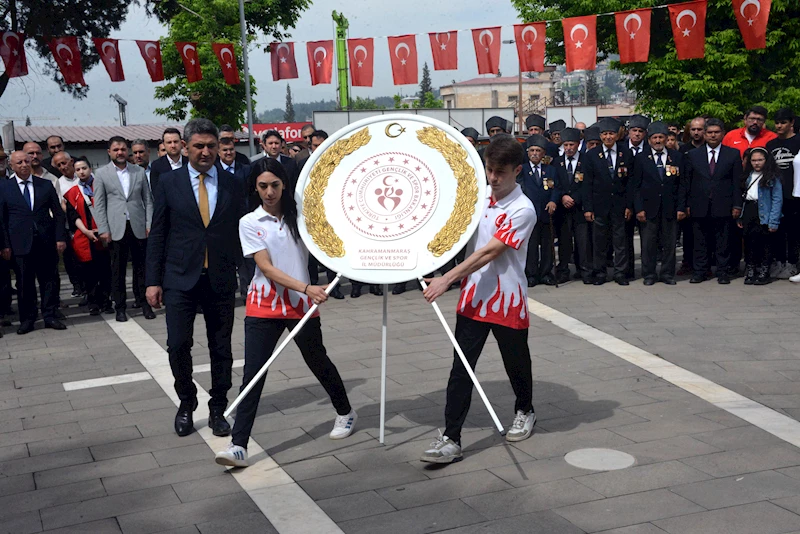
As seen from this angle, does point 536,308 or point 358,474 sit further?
point 536,308

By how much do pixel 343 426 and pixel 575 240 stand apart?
687cm

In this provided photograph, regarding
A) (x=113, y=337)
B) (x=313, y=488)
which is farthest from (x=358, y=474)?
(x=113, y=337)

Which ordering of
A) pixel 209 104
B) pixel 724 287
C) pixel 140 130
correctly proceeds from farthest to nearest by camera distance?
pixel 140 130 → pixel 209 104 → pixel 724 287

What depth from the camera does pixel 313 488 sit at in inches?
198

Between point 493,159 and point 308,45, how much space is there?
14518mm

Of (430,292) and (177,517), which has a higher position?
(430,292)

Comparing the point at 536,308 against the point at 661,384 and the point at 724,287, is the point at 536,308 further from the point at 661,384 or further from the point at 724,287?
the point at 661,384

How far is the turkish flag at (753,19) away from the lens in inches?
642

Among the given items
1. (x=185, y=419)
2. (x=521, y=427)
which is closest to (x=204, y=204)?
(x=185, y=419)

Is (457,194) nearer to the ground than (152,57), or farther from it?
nearer to the ground

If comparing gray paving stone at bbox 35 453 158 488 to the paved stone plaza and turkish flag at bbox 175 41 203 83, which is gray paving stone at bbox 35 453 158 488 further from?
turkish flag at bbox 175 41 203 83

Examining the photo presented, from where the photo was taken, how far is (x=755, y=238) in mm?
11297

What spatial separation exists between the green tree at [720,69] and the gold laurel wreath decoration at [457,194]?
20.1 metres

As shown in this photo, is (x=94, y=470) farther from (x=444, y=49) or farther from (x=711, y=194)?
(x=444, y=49)
